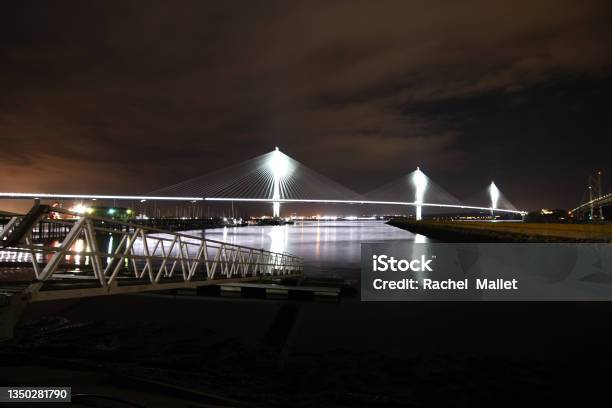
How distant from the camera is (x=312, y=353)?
8086mm

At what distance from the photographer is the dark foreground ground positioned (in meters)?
5.75

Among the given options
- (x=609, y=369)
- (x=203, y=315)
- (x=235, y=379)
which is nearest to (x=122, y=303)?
(x=203, y=315)

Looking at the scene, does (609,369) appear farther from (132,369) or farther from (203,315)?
(203,315)

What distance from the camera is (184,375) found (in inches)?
249

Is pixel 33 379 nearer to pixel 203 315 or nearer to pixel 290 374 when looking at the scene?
pixel 290 374

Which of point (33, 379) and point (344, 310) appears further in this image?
point (344, 310)

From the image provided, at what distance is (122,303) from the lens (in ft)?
39.9

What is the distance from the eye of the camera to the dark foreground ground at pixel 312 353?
A: 18.9ft

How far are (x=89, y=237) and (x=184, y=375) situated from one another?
282 centimetres

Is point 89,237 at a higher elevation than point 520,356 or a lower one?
higher

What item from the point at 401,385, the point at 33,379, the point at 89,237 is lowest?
the point at 401,385

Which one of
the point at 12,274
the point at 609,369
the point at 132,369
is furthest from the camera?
the point at 12,274

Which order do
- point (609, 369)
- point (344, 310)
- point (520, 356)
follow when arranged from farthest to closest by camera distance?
point (344, 310), point (520, 356), point (609, 369)

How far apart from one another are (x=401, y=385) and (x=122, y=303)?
30.5 ft
